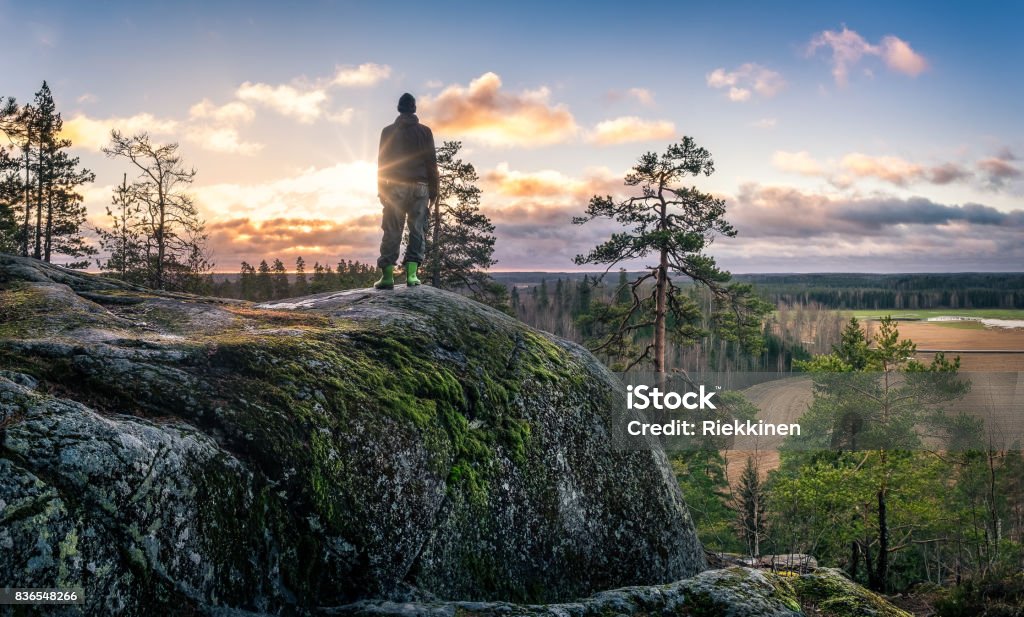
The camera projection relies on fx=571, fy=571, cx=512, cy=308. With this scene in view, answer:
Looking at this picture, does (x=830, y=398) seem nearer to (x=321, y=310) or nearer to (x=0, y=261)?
(x=321, y=310)

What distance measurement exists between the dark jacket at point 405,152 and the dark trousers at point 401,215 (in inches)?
5.9

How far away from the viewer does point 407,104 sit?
360 inches

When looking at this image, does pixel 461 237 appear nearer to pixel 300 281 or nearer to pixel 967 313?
pixel 300 281

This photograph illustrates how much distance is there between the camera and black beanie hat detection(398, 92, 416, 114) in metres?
9.14

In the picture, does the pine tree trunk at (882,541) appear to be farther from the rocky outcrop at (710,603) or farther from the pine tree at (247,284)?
the pine tree at (247,284)

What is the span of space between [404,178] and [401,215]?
0.59 meters

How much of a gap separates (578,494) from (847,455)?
24521 mm

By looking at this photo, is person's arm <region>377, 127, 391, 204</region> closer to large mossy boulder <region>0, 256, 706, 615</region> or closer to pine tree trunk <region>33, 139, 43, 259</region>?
large mossy boulder <region>0, 256, 706, 615</region>

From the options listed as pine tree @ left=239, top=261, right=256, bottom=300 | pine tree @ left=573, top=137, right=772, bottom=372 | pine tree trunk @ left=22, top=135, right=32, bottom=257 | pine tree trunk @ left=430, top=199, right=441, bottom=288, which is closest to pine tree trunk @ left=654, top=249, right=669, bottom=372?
pine tree @ left=573, top=137, right=772, bottom=372

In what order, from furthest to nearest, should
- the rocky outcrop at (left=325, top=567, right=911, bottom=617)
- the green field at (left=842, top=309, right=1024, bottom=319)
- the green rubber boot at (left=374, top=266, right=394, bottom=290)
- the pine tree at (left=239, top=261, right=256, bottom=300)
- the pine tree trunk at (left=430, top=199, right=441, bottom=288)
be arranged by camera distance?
the green field at (left=842, top=309, right=1024, bottom=319)
the pine tree at (left=239, top=261, right=256, bottom=300)
the pine tree trunk at (left=430, top=199, right=441, bottom=288)
the green rubber boot at (left=374, top=266, right=394, bottom=290)
the rocky outcrop at (left=325, top=567, right=911, bottom=617)

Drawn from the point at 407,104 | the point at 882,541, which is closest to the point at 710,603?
the point at 407,104

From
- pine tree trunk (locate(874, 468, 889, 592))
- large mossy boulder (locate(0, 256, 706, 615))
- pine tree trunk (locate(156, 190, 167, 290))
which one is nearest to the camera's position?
large mossy boulder (locate(0, 256, 706, 615))

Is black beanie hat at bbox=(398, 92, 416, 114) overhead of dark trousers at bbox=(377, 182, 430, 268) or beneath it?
overhead

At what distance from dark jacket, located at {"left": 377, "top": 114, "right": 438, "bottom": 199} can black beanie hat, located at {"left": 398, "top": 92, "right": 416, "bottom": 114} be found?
3.4 inches
